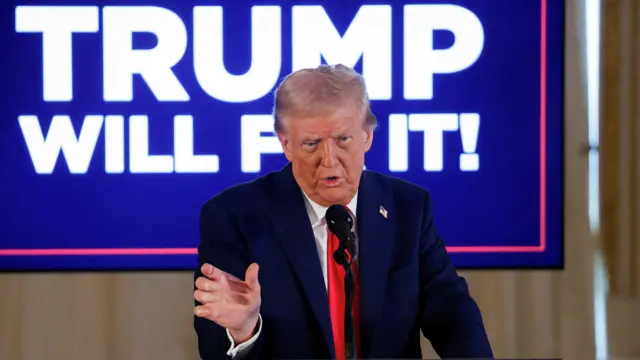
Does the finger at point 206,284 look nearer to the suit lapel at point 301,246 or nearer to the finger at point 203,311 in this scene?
the finger at point 203,311

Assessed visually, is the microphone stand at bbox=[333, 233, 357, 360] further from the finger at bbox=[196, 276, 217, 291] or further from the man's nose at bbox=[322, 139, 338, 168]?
the man's nose at bbox=[322, 139, 338, 168]

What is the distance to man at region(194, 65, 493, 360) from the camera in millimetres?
2070

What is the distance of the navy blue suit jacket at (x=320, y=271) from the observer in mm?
2070

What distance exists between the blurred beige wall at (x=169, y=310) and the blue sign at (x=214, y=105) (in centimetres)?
13

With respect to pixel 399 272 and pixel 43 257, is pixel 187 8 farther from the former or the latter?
pixel 399 272

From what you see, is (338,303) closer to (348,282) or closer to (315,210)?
(315,210)

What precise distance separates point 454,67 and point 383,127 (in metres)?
→ 0.34

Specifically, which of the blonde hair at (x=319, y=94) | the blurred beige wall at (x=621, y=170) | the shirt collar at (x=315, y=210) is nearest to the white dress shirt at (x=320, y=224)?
the shirt collar at (x=315, y=210)

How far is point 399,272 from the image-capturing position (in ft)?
6.90

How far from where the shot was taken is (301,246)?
209 cm

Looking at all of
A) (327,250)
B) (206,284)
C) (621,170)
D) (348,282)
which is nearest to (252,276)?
(206,284)

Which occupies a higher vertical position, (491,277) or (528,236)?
(528,236)

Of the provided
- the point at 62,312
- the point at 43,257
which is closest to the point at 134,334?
the point at 62,312

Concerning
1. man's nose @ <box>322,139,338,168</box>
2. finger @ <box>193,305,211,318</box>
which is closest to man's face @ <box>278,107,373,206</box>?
man's nose @ <box>322,139,338,168</box>
